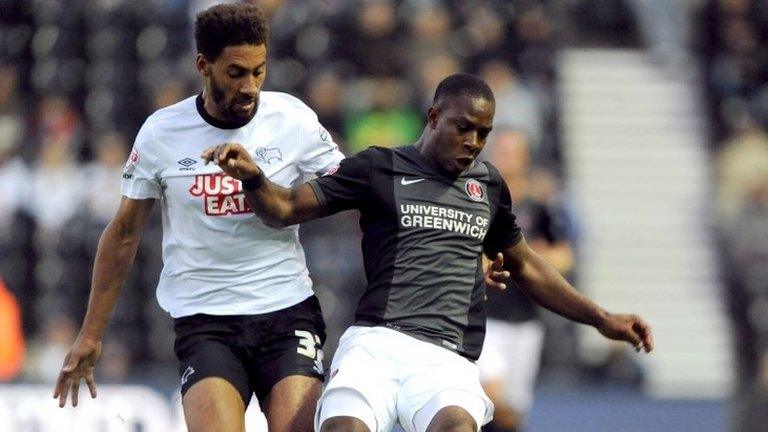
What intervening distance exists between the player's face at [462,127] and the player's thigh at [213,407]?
4.35 feet

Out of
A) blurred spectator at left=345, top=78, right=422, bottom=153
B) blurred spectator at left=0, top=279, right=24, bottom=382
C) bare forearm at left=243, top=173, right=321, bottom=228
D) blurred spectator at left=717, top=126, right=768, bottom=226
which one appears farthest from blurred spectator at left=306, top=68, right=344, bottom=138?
bare forearm at left=243, top=173, right=321, bottom=228

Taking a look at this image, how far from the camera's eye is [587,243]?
1634 cm

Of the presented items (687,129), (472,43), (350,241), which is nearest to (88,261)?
(350,241)

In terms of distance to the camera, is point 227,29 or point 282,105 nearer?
point 227,29

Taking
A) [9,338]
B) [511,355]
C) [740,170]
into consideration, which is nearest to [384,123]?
[9,338]

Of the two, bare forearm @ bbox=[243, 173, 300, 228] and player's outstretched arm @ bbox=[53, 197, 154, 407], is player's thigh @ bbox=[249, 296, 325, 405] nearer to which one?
bare forearm @ bbox=[243, 173, 300, 228]

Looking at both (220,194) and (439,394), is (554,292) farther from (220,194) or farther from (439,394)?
(220,194)

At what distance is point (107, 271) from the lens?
7023mm

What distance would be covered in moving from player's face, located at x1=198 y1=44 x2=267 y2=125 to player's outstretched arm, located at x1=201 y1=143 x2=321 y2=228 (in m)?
0.35

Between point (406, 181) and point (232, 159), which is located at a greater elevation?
point (232, 159)

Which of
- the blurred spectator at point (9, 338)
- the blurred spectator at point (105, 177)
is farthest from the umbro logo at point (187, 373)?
the blurred spectator at point (105, 177)

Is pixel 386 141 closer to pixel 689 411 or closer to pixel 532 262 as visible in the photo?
pixel 689 411

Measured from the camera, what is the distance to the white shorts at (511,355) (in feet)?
33.9

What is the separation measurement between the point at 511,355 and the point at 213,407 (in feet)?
14.2
